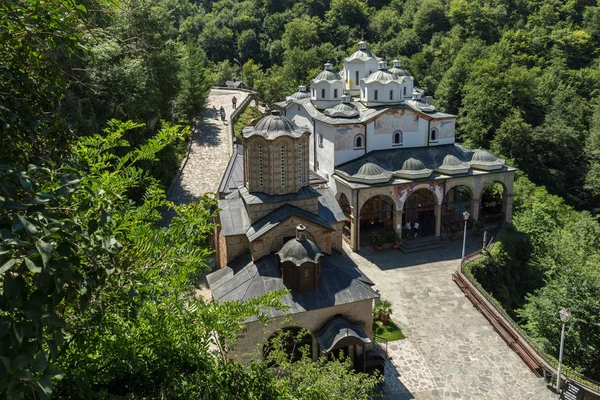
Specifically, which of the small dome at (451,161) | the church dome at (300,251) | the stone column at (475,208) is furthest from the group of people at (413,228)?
the church dome at (300,251)

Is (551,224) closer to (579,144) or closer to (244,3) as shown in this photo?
(579,144)

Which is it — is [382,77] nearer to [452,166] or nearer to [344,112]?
[344,112]

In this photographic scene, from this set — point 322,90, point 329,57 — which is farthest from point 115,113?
point 329,57

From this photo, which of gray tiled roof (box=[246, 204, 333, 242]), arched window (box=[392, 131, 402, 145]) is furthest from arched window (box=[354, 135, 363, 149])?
gray tiled roof (box=[246, 204, 333, 242])

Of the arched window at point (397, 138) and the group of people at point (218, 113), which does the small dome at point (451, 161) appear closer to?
the arched window at point (397, 138)

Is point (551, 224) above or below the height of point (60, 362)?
below

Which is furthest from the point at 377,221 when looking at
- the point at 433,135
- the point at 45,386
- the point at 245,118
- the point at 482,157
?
the point at 45,386
